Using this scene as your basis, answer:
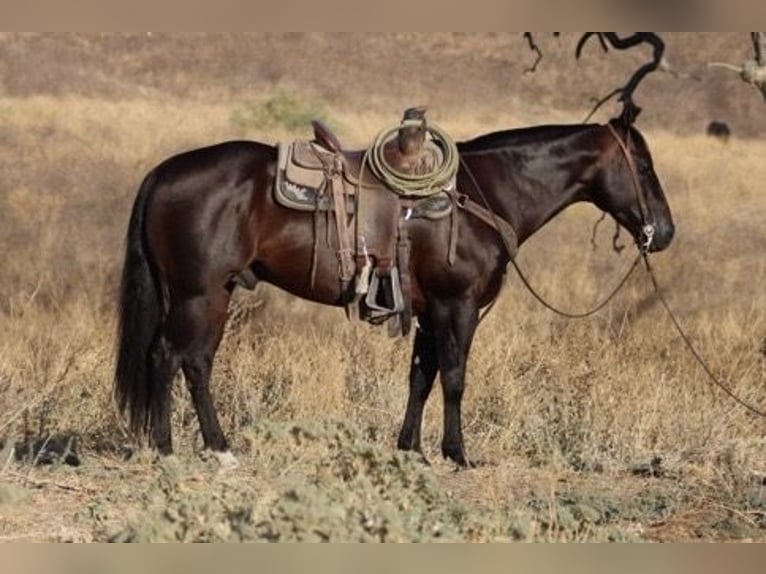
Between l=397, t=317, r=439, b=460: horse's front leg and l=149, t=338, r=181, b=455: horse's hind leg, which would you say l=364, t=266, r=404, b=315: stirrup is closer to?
l=397, t=317, r=439, b=460: horse's front leg

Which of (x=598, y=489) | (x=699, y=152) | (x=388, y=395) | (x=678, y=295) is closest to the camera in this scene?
(x=598, y=489)

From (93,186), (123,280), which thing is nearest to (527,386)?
(123,280)

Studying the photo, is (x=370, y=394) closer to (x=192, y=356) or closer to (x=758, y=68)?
(x=192, y=356)

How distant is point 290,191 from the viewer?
6789 mm

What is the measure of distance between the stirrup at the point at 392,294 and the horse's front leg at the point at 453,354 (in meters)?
0.28

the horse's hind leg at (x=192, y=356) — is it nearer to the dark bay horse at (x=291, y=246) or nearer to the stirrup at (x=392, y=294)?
the dark bay horse at (x=291, y=246)

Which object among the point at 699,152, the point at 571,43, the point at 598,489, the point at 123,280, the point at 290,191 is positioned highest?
the point at 571,43

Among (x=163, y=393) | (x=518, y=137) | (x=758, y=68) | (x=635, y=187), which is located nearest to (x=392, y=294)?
(x=518, y=137)

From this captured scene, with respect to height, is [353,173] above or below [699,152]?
below

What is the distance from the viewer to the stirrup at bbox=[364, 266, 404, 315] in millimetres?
6789

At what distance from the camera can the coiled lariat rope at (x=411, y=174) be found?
266 inches

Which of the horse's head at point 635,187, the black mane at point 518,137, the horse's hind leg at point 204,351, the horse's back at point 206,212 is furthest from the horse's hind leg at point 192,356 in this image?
the horse's head at point 635,187

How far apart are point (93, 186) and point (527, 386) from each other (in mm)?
9098

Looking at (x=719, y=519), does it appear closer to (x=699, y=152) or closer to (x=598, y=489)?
(x=598, y=489)
